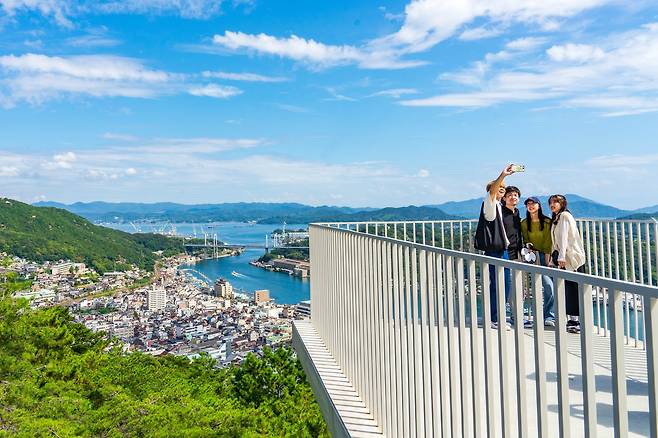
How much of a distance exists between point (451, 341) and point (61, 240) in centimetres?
7080

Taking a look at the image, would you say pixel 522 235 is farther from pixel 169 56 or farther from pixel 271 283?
pixel 169 56

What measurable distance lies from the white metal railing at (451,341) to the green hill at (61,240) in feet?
187

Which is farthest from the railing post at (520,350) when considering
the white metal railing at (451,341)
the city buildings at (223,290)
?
the city buildings at (223,290)

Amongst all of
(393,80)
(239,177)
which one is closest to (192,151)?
(239,177)

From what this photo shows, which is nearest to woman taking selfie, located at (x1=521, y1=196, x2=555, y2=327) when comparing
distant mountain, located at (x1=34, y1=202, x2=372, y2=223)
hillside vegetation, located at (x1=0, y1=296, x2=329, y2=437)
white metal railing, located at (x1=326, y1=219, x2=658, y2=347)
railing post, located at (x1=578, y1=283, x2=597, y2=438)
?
white metal railing, located at (x1=326, y1=219, x2=658, y2=347)

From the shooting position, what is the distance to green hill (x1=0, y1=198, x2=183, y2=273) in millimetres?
59094

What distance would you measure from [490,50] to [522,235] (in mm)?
34214

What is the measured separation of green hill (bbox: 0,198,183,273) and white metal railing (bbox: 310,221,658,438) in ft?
187

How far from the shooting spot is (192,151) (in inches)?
4262

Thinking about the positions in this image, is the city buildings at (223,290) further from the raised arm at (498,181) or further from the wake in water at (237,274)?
the raised arm at (498,181)

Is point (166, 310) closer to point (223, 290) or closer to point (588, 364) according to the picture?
point (223, 290)

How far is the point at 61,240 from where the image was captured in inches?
2586

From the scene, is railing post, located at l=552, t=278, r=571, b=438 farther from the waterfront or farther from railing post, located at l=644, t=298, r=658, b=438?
the waterfront

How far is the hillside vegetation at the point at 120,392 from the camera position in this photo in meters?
7.88
